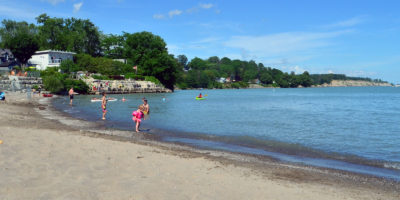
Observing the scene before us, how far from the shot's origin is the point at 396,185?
858 centimetres

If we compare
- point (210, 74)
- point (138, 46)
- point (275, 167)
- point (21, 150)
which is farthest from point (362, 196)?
point (210, 74)

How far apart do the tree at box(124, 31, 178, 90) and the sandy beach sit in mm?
82554

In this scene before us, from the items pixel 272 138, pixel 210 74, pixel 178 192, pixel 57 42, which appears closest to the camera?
pixel 178 192

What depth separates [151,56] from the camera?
94875 millimetres

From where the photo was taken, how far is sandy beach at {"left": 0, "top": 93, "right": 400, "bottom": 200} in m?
6.30

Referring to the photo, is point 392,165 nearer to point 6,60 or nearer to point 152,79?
point 152,79

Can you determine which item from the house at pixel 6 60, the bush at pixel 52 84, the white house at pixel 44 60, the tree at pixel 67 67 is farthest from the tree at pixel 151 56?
the bush at pixel 52 84

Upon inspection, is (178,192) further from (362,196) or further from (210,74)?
(210,74)

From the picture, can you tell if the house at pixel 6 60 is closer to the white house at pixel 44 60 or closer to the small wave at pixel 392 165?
the white house at pixel 44 60

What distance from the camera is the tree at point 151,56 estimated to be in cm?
9244

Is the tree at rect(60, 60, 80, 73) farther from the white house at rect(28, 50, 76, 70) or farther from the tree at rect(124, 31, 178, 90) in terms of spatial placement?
the tree at rect(124, 31, 178, 90)

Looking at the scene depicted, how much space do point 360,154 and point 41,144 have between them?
12.7 meters

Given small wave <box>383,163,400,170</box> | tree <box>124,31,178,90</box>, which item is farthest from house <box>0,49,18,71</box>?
small wave <box>383,163,400,170</box>

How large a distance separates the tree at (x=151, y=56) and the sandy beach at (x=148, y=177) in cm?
8255
